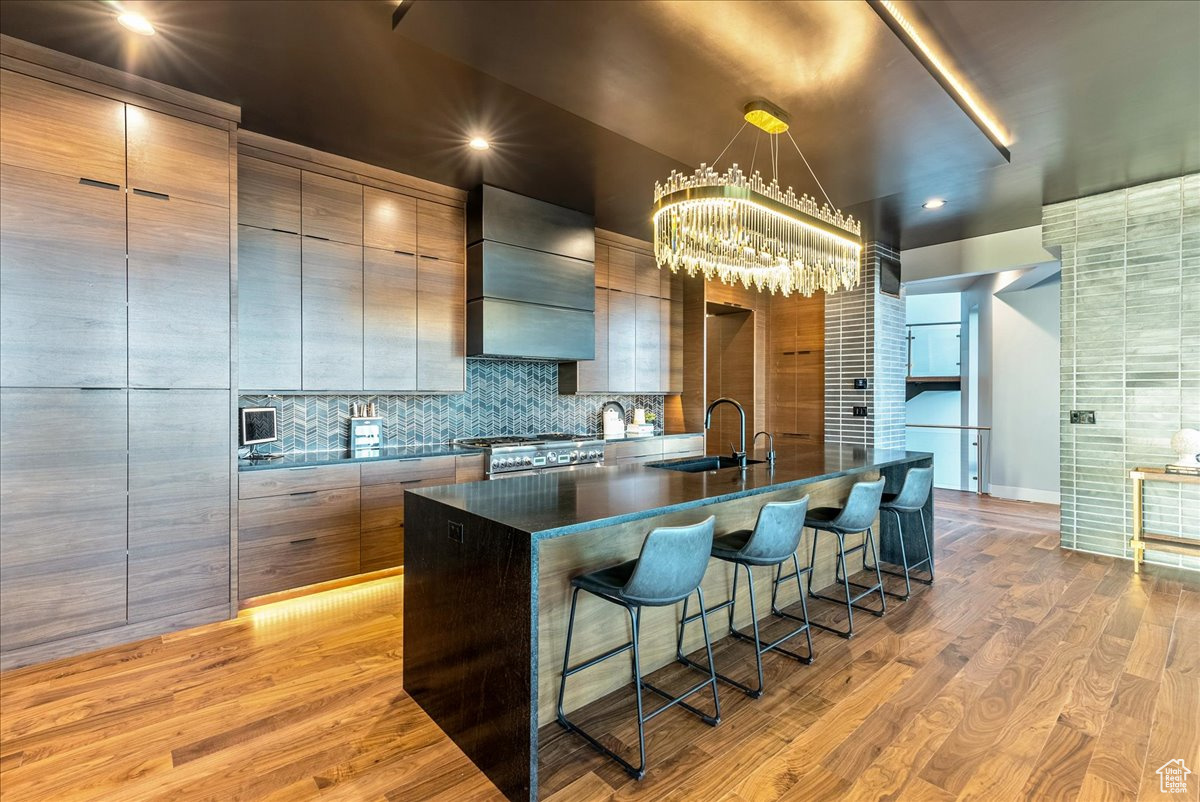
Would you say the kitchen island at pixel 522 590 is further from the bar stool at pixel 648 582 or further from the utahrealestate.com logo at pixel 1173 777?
the utahrealestate.com logo at pixel 1173 777

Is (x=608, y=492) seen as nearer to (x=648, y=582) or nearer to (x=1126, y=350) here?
(x=648, y=582)

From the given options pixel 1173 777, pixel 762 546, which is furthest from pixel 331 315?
pixel 1173 777

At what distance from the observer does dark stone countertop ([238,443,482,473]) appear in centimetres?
339

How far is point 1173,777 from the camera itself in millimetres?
1868

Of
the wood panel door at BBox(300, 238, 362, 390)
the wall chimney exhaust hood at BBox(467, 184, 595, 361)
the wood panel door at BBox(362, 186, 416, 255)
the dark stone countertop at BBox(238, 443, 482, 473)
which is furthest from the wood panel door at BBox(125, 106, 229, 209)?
the wall chimney exhaust hood at BBox(467, 184, 595, 361)

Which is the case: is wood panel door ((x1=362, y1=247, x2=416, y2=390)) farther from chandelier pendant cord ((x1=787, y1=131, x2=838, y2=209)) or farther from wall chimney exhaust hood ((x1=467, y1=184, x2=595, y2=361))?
chandelier pendant cord ((x1=787, y1=131, x2=838, y2=209))

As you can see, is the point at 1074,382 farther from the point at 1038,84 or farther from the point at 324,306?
the point at 324,306

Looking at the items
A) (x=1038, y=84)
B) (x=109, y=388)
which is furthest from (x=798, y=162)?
(x=109, y=388)

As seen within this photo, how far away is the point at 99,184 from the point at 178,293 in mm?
586

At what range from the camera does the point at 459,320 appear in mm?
4469

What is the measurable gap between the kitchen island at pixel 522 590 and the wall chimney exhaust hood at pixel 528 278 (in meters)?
1.94

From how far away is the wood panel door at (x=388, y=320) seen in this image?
3.99 meters

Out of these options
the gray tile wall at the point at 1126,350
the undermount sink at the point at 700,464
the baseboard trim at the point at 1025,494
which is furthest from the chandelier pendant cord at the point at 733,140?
the baseboard trim at the point at 1025,494

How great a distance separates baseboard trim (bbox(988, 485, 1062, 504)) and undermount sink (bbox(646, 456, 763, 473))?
5.43 metres
